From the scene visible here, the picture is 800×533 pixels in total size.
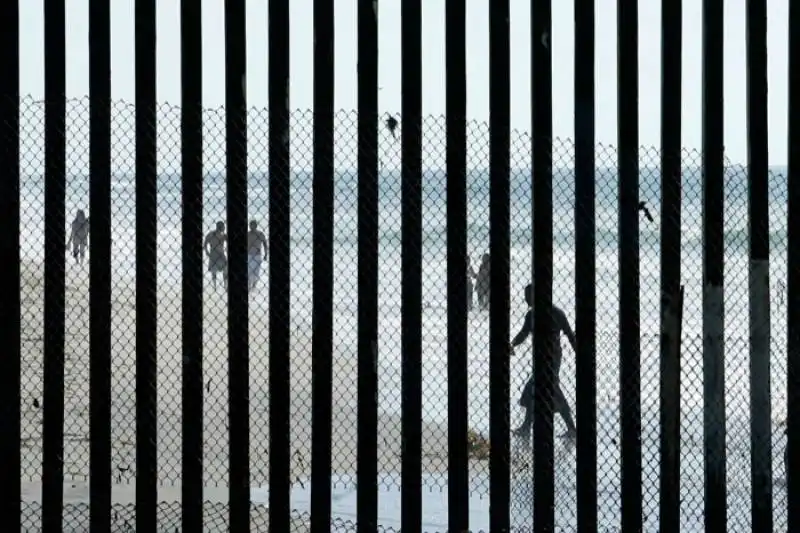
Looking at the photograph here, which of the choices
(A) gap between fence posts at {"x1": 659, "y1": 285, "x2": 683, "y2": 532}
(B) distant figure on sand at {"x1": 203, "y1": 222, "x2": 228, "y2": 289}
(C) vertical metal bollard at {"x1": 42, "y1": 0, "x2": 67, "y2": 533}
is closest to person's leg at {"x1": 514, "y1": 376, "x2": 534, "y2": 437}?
(A) gap between fence posts at {"x1": 659, "y1": 285, "x2": 683, "y2": 532}

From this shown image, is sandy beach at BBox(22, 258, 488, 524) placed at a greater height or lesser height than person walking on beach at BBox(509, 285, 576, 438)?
lesser

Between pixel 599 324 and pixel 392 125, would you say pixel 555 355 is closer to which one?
pixel 392 125

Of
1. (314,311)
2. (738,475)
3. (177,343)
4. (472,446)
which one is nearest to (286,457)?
(314,311)

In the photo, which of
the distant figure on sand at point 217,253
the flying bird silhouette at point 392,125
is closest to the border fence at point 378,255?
the flying bird silhouette at point 392,125

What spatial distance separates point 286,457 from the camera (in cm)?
671

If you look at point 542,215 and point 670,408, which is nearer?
point 542,215

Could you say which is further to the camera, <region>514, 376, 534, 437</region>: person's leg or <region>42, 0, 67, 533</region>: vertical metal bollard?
<region>514, 376, 534, 437</region>: person's leg

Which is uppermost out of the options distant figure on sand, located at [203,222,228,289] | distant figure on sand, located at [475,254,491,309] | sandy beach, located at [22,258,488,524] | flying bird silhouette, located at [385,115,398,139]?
distant figure on sand, located at [203,222,228,289]

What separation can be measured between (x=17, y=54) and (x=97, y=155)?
0.62m

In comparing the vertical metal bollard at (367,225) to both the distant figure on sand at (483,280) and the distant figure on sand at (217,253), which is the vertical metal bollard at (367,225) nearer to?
the distant figure on sand at (483,280)

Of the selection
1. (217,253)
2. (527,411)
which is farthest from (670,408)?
(217,253)

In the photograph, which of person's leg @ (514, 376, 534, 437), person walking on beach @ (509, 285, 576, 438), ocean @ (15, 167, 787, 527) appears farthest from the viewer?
person's leg @ (514, 376, 534, 437)

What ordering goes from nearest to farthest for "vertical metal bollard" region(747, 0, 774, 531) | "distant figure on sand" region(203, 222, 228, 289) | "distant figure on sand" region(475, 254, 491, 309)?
"vertical metal bollard" region(747, 0, 774, 531), "distant figure on sand" region(475, 254, 491, 309), "distant figure on sand" region(203, 222, 228, 289)
